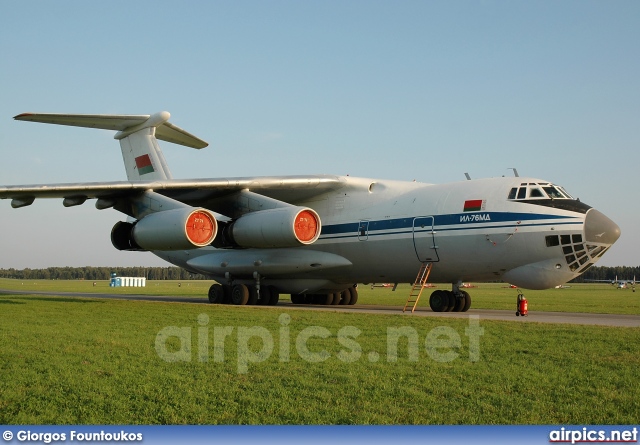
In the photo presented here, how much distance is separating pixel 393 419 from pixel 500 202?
10145 mm

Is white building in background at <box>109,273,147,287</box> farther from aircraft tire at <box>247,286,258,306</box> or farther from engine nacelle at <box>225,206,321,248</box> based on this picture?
engine nacelle at <box>225,206,321,248</box>

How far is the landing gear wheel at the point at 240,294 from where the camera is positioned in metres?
18.0

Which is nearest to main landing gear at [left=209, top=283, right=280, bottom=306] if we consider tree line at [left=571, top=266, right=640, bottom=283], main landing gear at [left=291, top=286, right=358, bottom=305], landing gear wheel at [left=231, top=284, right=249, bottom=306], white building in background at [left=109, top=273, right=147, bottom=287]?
A: landing gear wheel at [left=231, top=284, right=249, bottom=306]

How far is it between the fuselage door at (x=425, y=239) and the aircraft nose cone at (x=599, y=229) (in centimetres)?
329

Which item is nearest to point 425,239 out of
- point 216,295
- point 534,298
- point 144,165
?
point 216,295

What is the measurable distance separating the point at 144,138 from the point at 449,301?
1038 centimetres

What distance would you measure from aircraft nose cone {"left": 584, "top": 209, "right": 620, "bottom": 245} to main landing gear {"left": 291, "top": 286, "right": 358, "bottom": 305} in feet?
27.1

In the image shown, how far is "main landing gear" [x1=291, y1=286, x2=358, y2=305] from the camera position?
19766 millimetres

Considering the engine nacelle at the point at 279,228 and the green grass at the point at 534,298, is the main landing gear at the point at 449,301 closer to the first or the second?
the green grass at the point at 534,298

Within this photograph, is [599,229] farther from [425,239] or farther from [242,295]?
[242,295]

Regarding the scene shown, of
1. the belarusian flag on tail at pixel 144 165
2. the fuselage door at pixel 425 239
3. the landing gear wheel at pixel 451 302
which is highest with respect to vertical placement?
the belarusian flag on tail at pixel 144 165

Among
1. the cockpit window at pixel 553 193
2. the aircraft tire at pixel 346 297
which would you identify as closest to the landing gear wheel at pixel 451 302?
the cockpit window at pixel 553 193

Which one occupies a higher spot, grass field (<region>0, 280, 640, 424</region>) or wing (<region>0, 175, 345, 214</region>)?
wing (<region>0, 175, 345, 214</region>)

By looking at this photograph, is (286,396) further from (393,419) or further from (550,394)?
(550,394)
